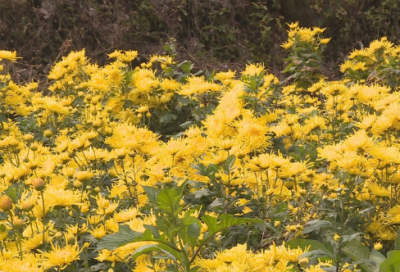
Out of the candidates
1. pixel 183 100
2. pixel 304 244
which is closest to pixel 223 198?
pixel 304 244

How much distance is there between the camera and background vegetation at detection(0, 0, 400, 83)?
21.9ft

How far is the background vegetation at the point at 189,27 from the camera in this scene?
6.69 meters

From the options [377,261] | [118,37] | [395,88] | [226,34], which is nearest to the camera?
[377,261]

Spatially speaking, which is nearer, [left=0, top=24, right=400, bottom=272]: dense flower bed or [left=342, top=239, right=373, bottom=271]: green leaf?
[left=0, top=24, right=400, bottom=272]: dense flower bed

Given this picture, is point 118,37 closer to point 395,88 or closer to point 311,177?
point 395,88

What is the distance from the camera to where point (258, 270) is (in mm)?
1262

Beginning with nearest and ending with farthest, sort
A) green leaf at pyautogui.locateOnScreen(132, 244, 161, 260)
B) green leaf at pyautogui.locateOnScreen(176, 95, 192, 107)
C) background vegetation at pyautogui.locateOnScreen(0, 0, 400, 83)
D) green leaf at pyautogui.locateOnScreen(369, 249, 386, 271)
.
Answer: green leaf at pyautogui.locateOnScreen(132, 244, 161, 260) < green leaf at pyautogui.locateOnScreen(369, 249, 386, 271) < green leaf at pyautogui.locateOnScreen(176, 95, 192, 107) < background vegetation at pyautogui.locateOnScreen(0, 0, 400, 83)

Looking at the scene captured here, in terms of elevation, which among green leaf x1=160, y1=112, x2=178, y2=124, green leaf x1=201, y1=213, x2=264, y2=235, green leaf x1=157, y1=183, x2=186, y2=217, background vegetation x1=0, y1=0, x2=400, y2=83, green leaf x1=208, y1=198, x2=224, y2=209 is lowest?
background vegetation x1=0, y1=0, x2=400, y2=83

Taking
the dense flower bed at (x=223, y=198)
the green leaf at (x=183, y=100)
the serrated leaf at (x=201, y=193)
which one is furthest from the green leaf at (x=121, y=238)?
the green leaf at (x=183, y=100)

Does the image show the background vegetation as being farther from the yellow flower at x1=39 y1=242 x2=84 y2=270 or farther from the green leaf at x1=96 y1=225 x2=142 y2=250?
the green leaf at x1=96 y1=225 x2=142 y2=250

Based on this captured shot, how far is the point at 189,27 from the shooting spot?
7164mm

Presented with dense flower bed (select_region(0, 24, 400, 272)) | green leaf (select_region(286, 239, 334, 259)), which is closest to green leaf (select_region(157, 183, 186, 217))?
dense flower bed (select_region(0, 24, 400, 272))

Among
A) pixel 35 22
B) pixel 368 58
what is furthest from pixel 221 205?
pixel 35 22

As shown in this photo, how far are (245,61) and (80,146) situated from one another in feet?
16.4
